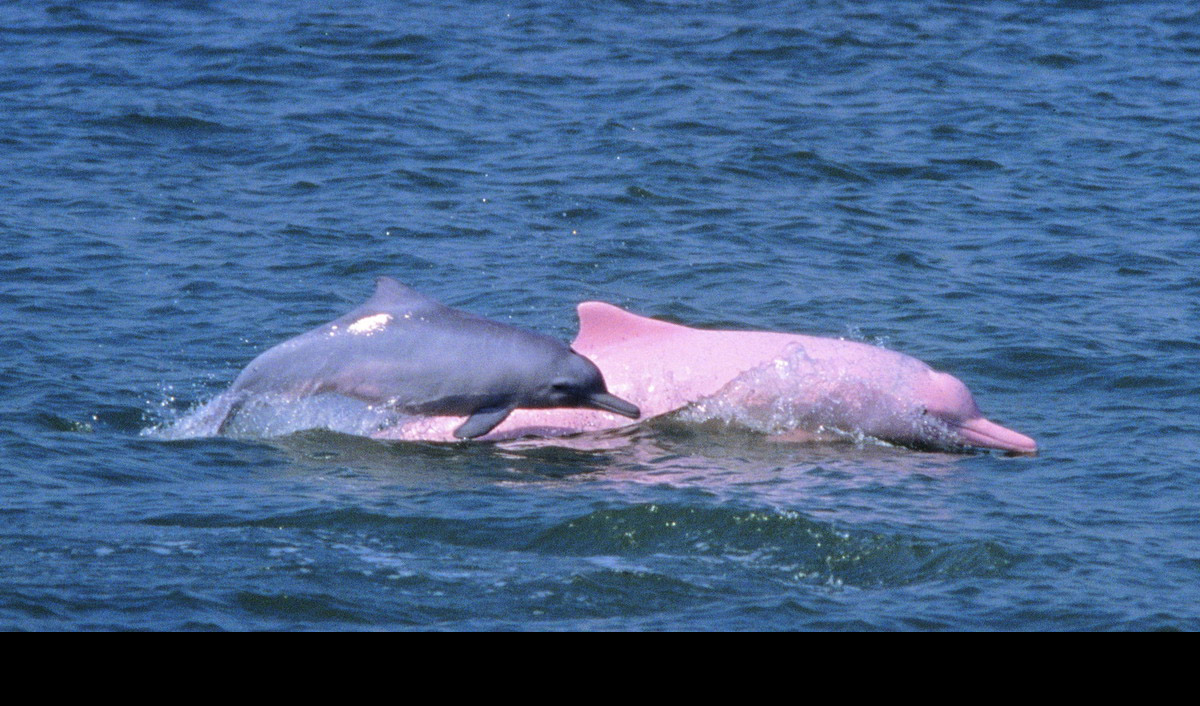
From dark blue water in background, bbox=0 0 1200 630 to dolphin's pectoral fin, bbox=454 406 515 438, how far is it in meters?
0.28

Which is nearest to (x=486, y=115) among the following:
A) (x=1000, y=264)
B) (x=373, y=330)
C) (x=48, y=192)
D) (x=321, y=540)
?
(x=48, y=192)

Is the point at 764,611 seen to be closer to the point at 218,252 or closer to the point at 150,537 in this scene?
the point at 150,537

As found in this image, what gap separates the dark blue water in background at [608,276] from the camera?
304 inches

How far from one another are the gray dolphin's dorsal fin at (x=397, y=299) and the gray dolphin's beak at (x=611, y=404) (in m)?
1.12

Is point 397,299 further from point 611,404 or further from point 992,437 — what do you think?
point 992,437

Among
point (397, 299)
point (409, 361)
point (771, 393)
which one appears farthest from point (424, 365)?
point (771, 393)

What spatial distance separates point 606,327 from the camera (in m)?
10.9

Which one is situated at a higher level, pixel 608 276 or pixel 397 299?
pixel 397 299

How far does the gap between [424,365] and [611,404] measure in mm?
1221

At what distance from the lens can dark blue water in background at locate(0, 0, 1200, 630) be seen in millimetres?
7730

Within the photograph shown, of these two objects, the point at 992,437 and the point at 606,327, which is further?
the point at 606,327

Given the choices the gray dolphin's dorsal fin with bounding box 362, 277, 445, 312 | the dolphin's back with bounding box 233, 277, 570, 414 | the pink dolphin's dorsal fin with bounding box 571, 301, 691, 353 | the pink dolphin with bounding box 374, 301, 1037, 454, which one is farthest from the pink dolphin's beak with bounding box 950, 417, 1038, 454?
the gray dolphin's dorsal fin with bounding box 362, 277, 445, 312

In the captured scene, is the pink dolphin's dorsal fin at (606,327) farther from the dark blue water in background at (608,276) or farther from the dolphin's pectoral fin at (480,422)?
the dolphin's pectoral fin at (480,422)

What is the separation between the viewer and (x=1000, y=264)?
15.8 meters
